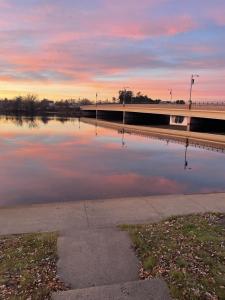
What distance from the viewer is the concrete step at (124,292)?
5.62 metres

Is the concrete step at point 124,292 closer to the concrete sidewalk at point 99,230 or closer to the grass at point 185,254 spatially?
the concrete sidewalk at point 99,230

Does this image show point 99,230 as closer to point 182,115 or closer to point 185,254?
point 185,254

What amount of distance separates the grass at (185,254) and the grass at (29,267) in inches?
72.3

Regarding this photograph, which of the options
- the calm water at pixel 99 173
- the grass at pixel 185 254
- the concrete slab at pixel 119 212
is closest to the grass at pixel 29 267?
the grass at pixel 185 254

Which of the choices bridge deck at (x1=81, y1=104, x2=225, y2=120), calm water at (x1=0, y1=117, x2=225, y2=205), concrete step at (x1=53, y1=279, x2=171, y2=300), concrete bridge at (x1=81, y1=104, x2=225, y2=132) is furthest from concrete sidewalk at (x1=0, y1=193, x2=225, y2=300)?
concrete bridge at (x1=81, y1=104, x2=225, y2=132)

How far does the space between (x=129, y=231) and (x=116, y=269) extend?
205 centimetres

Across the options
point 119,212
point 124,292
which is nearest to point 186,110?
point 119,212

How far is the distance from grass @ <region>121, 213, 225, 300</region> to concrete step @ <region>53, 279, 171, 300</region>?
243mm

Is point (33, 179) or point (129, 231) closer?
point (129, 231)

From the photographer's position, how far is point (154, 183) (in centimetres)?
1978

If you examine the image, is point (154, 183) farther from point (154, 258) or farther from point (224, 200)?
point (154, 258)

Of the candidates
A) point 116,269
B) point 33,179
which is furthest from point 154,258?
point 33,179

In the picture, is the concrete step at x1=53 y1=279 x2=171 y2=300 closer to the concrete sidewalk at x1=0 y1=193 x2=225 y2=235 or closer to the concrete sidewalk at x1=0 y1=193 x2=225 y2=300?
the concrete sidewalk at x1=0 y1=193 x2=225 y2=300

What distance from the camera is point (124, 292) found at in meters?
5.79
